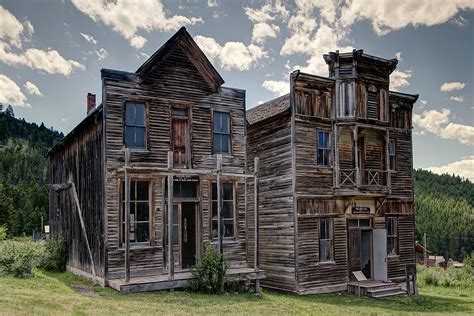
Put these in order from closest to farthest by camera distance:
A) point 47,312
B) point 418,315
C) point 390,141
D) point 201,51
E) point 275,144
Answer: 1. point 47,312
2. point 418,315
3. point 201,51
4. point 275,144
5. point 390,141

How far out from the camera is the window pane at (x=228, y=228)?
19.3 meters

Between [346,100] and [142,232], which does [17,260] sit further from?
[346,100]

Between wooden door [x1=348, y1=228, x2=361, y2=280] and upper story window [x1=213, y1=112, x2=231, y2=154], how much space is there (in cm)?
725

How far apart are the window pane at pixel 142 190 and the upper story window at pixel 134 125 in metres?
1.35

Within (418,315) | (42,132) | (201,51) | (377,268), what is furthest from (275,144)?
(42,132)

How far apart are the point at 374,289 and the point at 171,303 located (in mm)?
10439

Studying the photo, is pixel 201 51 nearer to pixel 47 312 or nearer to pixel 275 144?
pixel 275 144

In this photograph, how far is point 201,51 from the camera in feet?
62.2

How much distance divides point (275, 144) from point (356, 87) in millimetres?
4504

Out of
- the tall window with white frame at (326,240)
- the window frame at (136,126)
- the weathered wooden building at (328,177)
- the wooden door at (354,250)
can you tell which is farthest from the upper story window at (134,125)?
the wooden door at (354,250)

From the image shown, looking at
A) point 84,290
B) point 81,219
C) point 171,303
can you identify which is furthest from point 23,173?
point 171,303

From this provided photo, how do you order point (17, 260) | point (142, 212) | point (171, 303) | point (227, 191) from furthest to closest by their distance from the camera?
point (227, 191), point (142, 212), point (17, 260), point (171, 303)

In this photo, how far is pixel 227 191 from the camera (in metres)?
19.6

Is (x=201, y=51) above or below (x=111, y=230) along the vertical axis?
above
